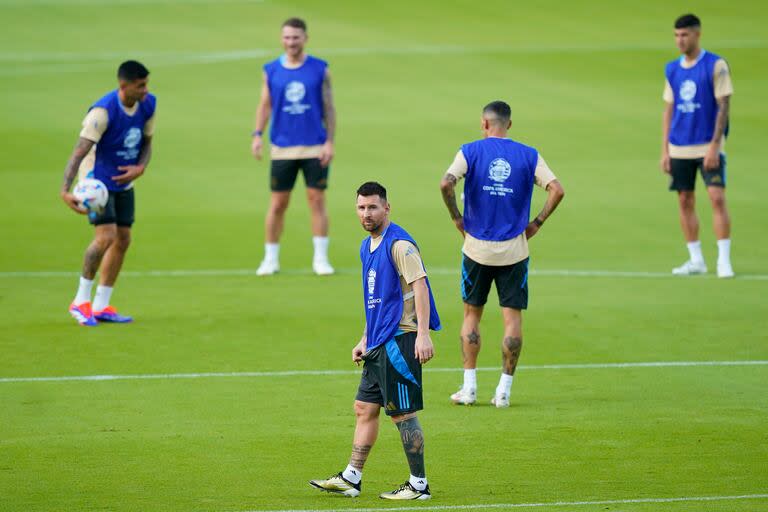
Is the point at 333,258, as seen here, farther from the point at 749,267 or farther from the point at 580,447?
the point at 580,447

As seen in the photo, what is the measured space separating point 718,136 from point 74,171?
7.47 meters

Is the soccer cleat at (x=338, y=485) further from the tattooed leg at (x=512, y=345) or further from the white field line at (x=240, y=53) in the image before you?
the white field line at (x=240, y=53)

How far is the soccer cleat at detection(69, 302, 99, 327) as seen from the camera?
13.8 m

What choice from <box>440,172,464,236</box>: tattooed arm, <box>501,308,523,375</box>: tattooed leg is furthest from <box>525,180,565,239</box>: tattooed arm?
<box>501,308,523,375</box>: tattooed leg

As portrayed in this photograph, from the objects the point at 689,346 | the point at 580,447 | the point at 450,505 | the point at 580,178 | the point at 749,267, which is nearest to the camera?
the point at 450,505

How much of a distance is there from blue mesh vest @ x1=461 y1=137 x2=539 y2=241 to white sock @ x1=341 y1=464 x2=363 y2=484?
9.36ft

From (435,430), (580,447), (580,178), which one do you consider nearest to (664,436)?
(580,447)

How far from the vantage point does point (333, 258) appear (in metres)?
18.2

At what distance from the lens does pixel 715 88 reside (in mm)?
15922

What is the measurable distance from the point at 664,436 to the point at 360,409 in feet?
8.35

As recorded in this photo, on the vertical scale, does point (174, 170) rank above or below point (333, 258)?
above

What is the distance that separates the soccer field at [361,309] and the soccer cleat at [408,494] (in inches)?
3.7

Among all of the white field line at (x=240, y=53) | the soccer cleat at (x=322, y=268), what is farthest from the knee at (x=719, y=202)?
the white field line at (x=240, y=53)

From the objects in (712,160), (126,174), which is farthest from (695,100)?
(126,174)
